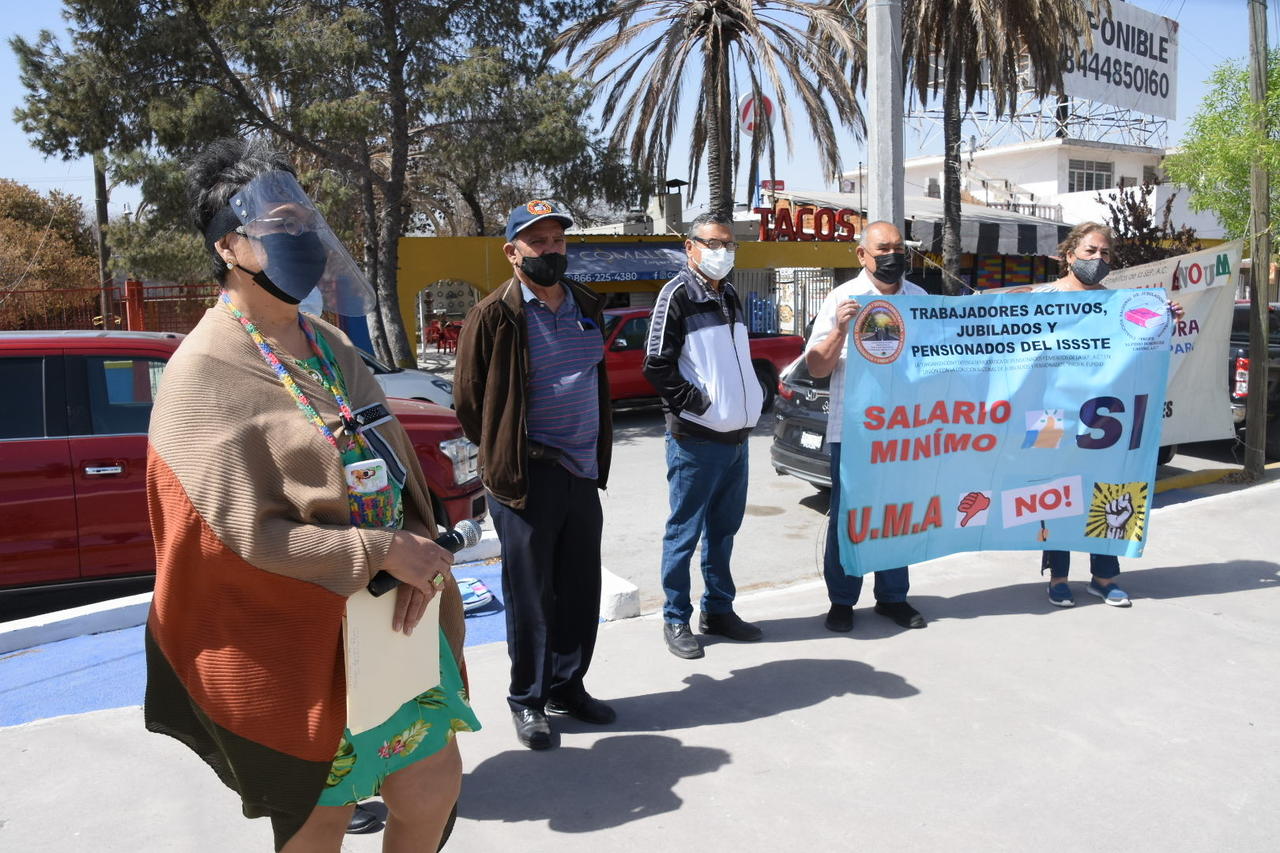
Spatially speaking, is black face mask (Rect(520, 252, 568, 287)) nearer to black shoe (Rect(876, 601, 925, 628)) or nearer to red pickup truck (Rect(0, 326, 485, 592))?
red pickup truck (Rect(0, 326, 485, 592))

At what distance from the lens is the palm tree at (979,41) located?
52.2ft

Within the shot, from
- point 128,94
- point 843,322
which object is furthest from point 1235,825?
point 128,94

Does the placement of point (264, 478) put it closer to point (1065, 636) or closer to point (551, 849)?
point (551, 849)

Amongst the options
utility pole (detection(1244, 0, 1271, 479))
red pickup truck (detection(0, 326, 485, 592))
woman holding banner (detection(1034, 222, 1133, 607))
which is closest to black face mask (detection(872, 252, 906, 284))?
woman holding banner (detection(1034, 222, 1133, 607))

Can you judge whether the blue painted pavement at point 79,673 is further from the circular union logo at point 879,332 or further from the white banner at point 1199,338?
the white banner at point 1199,338

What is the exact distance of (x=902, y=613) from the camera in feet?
16.4

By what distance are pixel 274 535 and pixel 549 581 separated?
5.76ft

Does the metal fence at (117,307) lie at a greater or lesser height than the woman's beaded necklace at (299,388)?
greater

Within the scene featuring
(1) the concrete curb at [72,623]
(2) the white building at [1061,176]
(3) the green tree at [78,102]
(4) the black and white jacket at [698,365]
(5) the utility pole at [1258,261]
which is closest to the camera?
(4) the black and white jacket at [698,365]

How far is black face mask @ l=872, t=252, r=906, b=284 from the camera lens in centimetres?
481

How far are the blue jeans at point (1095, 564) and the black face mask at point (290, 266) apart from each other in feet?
13.9

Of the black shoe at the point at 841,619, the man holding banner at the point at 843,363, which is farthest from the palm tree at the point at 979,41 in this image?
the black shoe at the point at 841,619

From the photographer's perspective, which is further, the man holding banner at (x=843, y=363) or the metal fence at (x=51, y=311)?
the metal fence at (x=51, y=311)

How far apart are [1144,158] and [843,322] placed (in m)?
45.2
